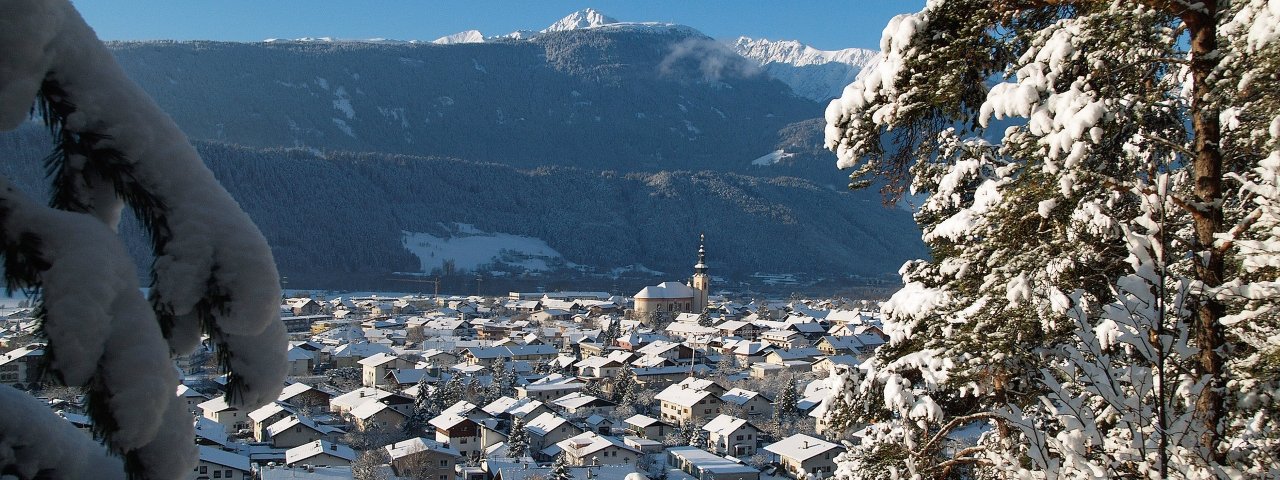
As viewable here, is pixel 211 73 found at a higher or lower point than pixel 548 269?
higher

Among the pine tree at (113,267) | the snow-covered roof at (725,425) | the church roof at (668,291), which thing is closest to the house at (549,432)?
the snow-covered roof at (725,425)

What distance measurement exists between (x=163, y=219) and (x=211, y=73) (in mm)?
216300

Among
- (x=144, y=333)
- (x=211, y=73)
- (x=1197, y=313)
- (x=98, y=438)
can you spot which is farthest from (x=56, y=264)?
(x=211, y=73)

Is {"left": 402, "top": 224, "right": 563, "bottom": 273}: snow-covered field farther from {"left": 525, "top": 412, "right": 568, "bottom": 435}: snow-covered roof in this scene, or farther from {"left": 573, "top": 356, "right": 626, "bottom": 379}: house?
{"left": 525, "top": 412, "right": 568, "bottom": 435}: snow-covered roof

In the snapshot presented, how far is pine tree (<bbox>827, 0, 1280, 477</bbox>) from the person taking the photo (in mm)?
2754

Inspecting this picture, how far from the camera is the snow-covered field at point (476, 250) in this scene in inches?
4865

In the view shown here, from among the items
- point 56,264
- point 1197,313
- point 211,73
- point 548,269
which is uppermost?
point 211,73

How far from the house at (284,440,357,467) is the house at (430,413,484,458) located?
3.50m

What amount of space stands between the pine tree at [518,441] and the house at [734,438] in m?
5.10

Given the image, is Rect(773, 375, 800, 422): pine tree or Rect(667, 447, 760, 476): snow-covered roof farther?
→ Rect(773, 375, 800, 422): pine tree

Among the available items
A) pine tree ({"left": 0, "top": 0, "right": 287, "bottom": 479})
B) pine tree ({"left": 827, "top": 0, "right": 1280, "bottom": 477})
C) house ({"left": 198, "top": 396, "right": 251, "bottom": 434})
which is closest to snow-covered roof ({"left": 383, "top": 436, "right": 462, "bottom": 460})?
house ({"left": 198, "top": 396, "right": 251, "bottom": 434})

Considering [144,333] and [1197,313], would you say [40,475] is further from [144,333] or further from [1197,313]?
[1197,313]

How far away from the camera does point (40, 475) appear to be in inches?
52.7

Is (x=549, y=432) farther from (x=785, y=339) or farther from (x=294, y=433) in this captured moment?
(x=785, y=339)
